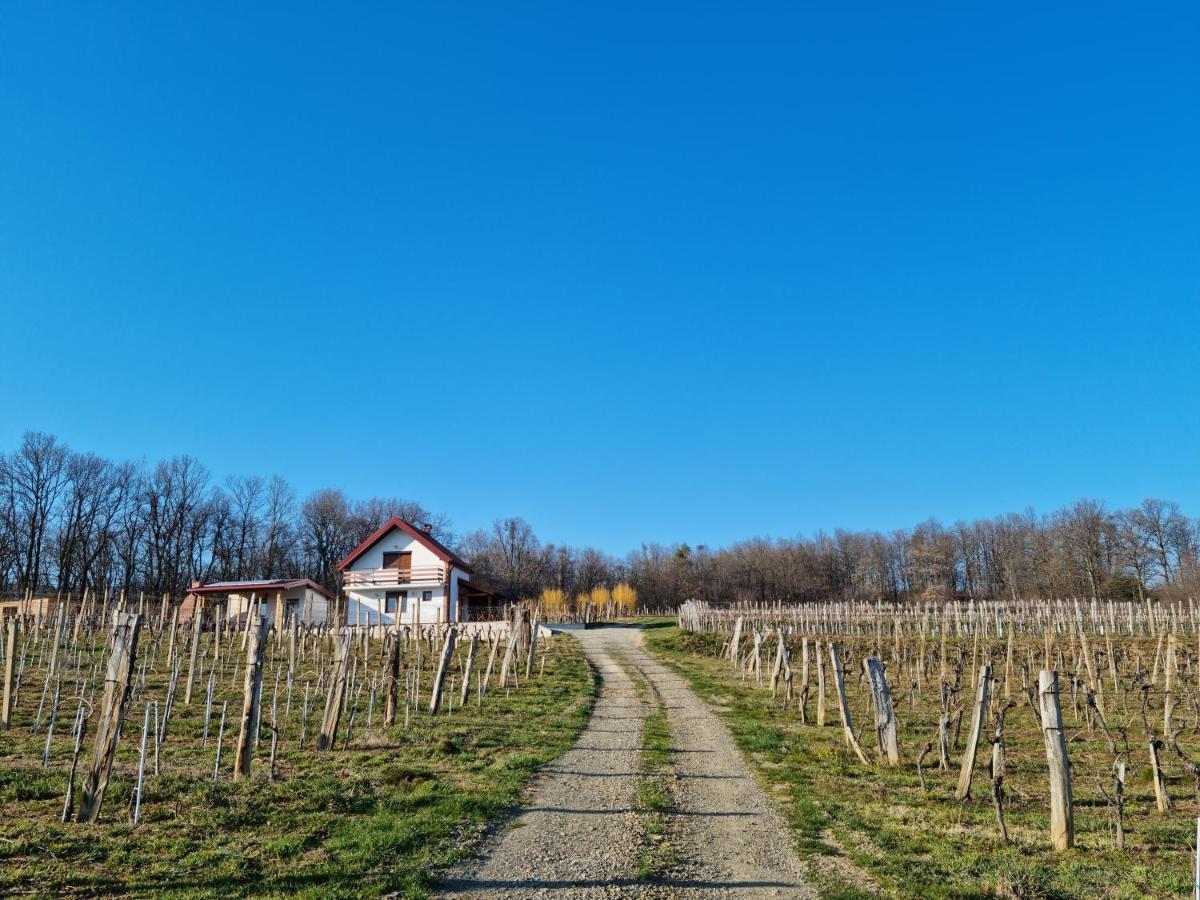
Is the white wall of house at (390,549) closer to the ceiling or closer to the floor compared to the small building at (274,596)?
closer to the ceiling

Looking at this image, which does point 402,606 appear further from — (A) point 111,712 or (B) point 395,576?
(A) point 111,712

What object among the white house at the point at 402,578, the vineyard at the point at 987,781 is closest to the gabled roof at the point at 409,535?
the white house at the point at 402,578

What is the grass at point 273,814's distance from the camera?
7129 mm

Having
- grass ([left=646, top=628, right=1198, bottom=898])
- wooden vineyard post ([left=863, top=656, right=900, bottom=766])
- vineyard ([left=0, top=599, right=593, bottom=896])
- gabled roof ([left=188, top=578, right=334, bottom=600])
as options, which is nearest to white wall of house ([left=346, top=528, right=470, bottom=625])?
gabled roof ([left=188, top=578, right=334, bottom=600])

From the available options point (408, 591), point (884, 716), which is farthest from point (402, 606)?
point (884, 716)

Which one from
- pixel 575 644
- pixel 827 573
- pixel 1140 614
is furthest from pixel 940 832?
pixel 827 573

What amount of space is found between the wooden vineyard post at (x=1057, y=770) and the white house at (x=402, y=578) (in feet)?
150

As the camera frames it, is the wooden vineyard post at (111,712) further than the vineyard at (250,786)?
Yes

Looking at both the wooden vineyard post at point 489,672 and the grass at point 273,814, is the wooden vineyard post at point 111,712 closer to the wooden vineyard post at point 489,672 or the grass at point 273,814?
the grass at point 273,814

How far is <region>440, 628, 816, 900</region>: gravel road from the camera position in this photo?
23.5 feet

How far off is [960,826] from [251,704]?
1016 centimetres

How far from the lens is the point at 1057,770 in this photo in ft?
27.2

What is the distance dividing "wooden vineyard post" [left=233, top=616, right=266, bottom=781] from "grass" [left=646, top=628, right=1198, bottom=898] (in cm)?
808

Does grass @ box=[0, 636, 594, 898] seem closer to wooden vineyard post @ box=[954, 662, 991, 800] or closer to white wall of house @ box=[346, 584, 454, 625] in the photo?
wooden vineyard post @ box=[954, 662, 991, 800]
